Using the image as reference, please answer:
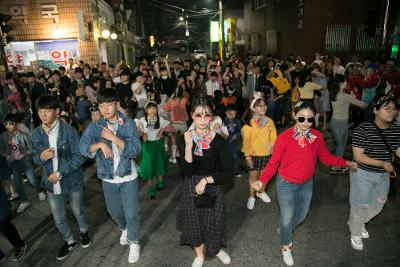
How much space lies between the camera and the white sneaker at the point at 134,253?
392cm

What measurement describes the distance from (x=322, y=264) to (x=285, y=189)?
112 centimetres

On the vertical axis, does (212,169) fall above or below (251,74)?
below

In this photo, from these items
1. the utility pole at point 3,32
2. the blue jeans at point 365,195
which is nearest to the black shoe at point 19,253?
the blue jeans at point 365,195

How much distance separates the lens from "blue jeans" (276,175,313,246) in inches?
138

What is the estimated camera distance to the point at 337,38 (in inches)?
725

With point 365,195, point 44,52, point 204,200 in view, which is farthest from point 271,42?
point 204,200

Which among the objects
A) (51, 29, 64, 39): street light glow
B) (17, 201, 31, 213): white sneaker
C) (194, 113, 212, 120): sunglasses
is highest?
(51, 29, 64, 39): street light glow

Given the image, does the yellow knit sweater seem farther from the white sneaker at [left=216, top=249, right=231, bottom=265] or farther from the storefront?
the storefront

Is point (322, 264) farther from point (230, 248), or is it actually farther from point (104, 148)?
point (104, 148)

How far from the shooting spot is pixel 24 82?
35.3 ft

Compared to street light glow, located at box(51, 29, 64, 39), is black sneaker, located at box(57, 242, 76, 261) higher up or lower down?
lower down

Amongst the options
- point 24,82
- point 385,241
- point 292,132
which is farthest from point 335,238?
point 24,82

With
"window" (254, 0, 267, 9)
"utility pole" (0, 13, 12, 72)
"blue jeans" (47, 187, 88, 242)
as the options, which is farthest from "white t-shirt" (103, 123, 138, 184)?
"window" (254, 0, 267, 9)

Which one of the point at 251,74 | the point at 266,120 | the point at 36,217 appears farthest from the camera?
the point at 251,74
